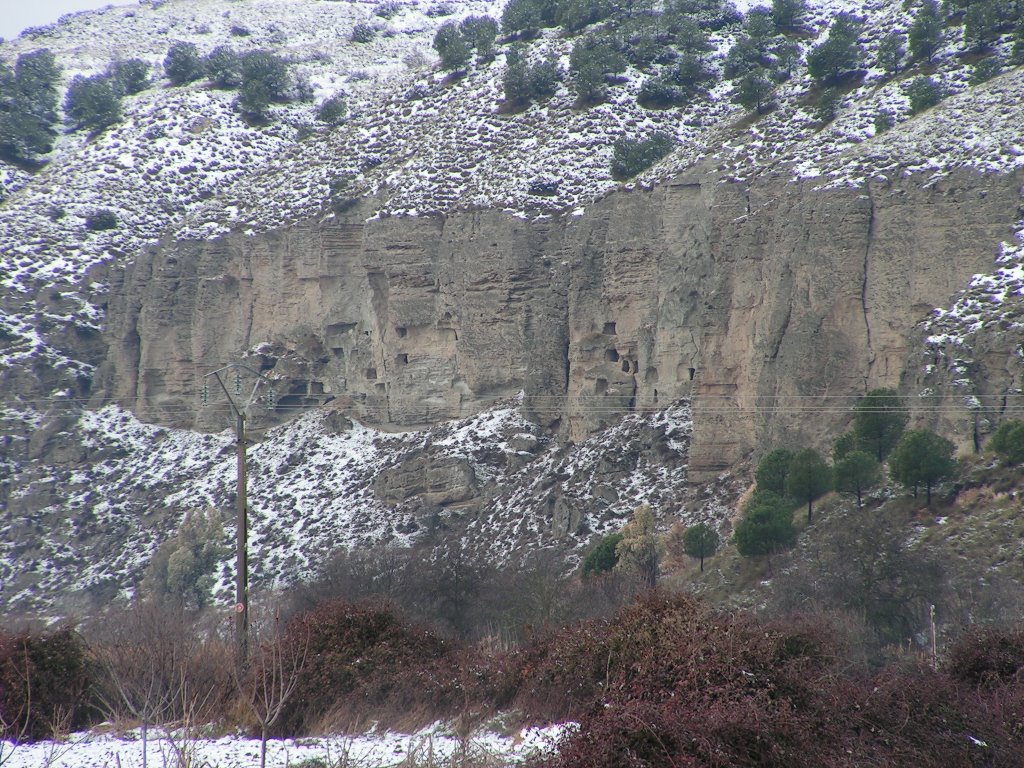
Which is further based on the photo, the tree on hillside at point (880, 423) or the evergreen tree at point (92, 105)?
the evergreen tree at point (92, 105)

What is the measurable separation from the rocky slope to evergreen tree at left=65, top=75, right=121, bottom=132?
428 centimetres

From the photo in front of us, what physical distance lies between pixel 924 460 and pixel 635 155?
24071 mm

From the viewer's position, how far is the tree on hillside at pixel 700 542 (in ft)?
120

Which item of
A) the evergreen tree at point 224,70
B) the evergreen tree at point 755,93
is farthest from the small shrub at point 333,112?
the evergreen tree at point 755,93

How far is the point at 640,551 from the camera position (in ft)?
123

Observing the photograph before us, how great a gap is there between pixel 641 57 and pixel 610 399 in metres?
25.7

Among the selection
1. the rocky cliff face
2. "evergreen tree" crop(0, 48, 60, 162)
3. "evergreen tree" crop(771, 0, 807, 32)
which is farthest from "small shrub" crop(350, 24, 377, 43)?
the rocky cliff face

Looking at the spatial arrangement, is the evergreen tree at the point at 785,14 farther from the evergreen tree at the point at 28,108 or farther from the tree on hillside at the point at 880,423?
the evergreen tree at the point at 28,108

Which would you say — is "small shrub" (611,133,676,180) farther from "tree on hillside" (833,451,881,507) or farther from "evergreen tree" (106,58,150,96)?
"evergreen tree" (106,58,150,96)

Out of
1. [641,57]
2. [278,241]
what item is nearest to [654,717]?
[278,241]

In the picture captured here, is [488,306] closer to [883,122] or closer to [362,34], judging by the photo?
[883,122]

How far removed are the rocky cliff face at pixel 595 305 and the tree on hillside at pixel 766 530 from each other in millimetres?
5161

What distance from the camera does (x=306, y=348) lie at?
187 feet

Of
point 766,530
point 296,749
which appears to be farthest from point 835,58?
point 296,749
